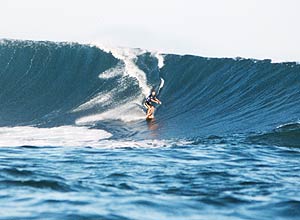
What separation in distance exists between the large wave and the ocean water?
0.16ft

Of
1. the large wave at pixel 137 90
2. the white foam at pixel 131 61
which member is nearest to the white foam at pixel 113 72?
the large wave at pixel 137 90

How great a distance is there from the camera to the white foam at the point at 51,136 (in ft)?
57.1

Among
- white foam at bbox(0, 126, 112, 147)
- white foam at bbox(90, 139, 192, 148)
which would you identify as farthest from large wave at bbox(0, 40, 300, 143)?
white foam at bbox(90, 139, 192, 148)

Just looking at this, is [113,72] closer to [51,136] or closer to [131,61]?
[131,61]

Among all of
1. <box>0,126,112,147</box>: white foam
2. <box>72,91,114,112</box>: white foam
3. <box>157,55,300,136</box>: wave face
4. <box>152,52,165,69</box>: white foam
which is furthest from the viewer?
<box>152,52,165,69</box>: white foam

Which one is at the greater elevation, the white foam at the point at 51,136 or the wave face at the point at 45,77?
the wave face at the point at 45,77

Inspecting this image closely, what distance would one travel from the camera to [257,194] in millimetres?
9633

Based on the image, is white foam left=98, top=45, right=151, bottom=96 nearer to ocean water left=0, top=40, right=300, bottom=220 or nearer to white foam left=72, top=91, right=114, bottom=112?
ocean water left=0, top=40, right=300, bottom=220

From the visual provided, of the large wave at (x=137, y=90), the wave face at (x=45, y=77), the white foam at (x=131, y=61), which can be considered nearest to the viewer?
the large wave at (x=137, y=90)

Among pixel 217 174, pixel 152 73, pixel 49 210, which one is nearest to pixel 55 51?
pixel 152 73

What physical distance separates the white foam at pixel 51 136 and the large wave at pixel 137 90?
0.78 m

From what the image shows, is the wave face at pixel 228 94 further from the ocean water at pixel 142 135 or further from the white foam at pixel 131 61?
the white foam at pixel 131 61

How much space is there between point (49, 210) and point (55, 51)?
73.1ft

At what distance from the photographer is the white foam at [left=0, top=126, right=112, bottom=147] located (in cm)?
1742
